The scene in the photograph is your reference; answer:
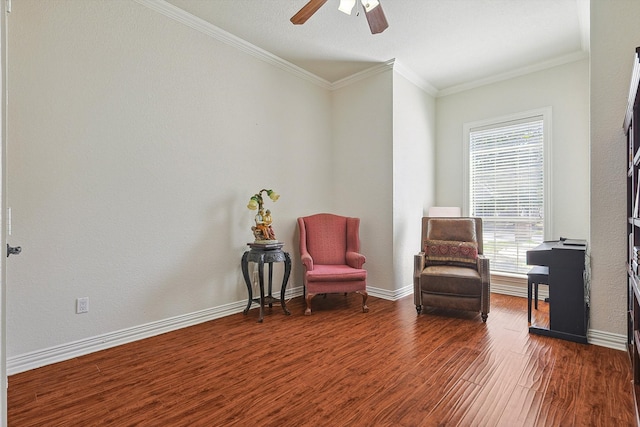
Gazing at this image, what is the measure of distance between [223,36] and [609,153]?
360cm

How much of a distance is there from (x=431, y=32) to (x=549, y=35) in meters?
1.24

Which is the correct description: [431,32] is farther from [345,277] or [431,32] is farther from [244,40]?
[345,277]

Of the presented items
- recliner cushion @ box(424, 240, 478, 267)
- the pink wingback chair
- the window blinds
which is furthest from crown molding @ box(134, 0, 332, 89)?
recliner cushion @ box(424, 240, 478, 267)

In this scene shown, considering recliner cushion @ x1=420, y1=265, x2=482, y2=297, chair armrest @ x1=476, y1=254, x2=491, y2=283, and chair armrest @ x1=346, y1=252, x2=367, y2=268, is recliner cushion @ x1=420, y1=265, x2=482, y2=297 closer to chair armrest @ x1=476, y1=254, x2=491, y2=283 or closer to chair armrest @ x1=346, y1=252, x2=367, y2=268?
chair armrest @ x1=476, y1=254, x2=491, y2=283

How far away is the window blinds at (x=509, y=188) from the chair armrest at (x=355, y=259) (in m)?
1.98

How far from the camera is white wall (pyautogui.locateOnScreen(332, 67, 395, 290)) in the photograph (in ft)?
13.2

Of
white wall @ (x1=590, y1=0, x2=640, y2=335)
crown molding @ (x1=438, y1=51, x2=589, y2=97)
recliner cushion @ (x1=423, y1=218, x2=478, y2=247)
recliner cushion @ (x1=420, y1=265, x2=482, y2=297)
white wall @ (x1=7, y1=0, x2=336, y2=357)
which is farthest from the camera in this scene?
crown molding @ (x1=438, y1=51, x2=589, y2=97)

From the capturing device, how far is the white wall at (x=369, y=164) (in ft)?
13.2

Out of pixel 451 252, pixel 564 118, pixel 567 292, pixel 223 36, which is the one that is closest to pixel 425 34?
pixel 564 118

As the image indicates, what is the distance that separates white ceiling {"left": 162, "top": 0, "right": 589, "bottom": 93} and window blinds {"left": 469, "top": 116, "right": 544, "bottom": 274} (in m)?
0.82

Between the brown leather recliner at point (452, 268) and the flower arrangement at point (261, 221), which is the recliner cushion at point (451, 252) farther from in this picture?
the flower arrangement at point (261, 221)

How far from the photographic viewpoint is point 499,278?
4238 mm

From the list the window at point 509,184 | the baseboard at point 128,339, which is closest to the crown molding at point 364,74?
the window at point 509,184

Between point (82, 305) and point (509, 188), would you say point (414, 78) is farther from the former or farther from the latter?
point (82, 305)
